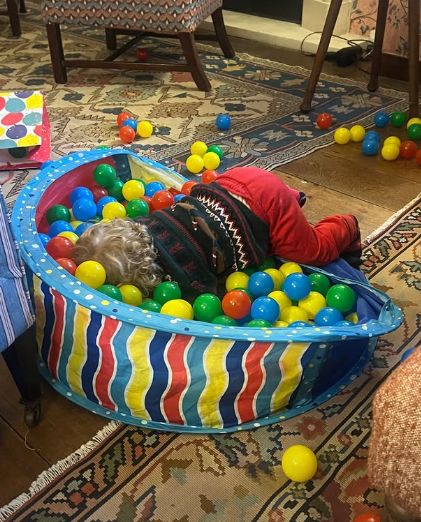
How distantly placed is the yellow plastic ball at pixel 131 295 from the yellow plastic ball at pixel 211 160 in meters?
0.86

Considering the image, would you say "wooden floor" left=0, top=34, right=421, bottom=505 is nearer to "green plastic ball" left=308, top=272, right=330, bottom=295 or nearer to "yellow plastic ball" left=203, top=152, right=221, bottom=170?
"yellow plastic ball" left=203, top=152, right=221, bottom=170

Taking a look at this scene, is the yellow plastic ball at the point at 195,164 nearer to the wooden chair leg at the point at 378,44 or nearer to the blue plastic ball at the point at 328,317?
the blue plastic ball at the point at 328,317

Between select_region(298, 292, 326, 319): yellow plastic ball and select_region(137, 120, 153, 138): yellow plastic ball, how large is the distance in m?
1.21

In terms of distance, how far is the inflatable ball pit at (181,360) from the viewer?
111 centimetres

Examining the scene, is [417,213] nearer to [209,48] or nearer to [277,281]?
[277,281]

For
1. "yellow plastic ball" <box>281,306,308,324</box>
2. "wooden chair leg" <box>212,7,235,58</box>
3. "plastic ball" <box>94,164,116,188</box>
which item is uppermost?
"wooden chair leg" <box>212,7,235,58</box>

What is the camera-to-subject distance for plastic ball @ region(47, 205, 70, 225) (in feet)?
5.46

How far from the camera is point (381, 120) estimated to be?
2377 mm

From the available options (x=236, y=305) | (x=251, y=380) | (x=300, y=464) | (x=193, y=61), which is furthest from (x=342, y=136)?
(x=300, y=464)

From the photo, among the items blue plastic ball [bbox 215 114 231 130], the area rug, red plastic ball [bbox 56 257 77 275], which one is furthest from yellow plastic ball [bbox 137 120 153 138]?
red plastic ball [bbox 56 257 77 275]

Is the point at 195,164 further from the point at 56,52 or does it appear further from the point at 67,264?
the point at 56,52

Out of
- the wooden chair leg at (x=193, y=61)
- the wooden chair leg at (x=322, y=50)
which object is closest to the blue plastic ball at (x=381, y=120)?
the wooden chair leg at (x=322, y=50)

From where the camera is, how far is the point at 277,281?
4.90ft

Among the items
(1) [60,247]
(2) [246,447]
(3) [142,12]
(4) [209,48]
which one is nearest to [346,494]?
(2) [246,447]
